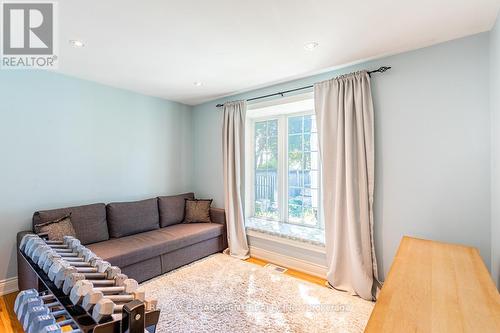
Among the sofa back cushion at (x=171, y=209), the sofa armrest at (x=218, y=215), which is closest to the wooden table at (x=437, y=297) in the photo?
the sofa armrest at (x=218, y=215)

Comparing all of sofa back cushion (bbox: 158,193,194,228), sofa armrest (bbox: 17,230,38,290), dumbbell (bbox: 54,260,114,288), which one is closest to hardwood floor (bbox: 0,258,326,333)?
sofa armrest (bbox: 17,230,38,290)

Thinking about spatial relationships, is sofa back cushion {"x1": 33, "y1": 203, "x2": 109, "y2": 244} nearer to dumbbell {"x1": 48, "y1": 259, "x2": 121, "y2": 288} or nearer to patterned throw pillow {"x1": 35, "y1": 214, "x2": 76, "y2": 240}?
patterned throw pillow {"x1": 35, "y1": 214, "x2": 76, "y2": 240}

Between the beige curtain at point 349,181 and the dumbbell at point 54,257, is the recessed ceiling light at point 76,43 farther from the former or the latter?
the beige curtain at point 349,181

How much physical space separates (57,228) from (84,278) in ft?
6.11

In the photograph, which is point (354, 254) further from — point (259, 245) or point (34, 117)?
point (34, 117)

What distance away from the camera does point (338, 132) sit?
2514 mm

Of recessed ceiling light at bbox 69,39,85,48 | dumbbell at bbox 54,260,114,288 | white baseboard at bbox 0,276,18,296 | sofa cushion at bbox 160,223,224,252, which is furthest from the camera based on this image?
sofa cushion at bbox 160,223,224,252

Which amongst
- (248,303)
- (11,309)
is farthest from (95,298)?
(11,309)

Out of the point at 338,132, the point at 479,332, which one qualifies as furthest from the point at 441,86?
the point at 479,332

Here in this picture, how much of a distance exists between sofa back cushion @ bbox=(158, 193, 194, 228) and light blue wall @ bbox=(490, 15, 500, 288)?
139 inches

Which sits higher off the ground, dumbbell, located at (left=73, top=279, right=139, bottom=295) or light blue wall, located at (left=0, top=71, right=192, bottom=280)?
light blue wall, located at (left=0, top=71, right=192, bottom=280)

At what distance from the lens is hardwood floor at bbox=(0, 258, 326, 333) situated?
1888 millimetres

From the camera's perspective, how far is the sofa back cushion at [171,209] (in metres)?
3.48

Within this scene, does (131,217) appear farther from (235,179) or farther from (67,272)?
(67,272)
